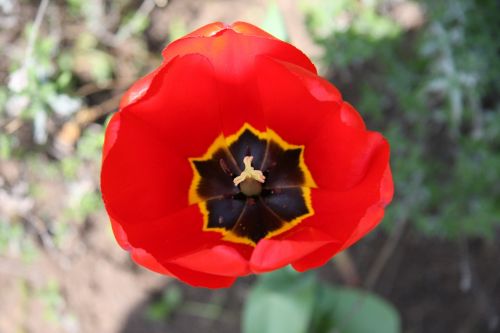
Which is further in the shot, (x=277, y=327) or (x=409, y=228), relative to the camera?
(x=409, y=228)

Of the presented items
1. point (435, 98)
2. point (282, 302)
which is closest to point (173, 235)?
point (282, 302)

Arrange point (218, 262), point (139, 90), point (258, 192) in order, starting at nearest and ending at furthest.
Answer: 1. point (218, 262)
2. point (139, 90)
3. point (258, 192)

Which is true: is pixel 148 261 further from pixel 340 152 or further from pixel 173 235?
pixel 340 152

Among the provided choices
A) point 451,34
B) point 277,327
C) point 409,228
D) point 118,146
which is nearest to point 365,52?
point 451,34

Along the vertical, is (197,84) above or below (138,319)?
above

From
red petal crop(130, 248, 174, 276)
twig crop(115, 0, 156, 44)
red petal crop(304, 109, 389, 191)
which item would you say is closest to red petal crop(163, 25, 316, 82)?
red petal crop(304, 109, 389, 191)

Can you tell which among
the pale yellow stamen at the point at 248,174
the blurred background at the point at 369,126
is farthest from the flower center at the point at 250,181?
the blurred background at the point at 369,126

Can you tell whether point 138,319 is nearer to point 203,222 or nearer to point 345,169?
point 203,222
